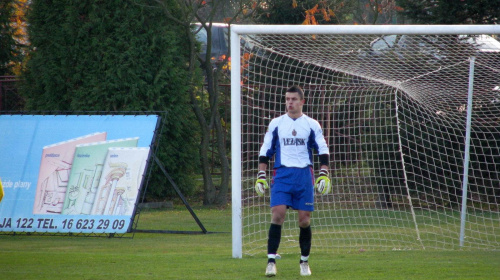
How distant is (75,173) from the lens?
9.96 m

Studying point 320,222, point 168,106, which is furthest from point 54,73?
point 320,222

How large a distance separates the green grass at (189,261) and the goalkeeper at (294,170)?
1.37ft

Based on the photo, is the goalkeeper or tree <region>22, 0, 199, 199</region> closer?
the goalkeeper

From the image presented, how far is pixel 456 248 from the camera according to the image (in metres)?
9.22

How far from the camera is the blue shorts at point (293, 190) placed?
6.34 metres

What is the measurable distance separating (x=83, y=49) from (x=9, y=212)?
5535mm

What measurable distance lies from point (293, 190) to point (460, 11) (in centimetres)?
932

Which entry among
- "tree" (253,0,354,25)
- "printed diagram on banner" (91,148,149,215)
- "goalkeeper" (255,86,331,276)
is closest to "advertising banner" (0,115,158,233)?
"printed diagram on banner" (91,148,149,215)

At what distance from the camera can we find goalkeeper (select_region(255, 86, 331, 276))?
6.34m

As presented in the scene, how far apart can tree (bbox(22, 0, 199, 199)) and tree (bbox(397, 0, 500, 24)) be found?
18.0 ft

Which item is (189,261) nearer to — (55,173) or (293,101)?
(293,101)

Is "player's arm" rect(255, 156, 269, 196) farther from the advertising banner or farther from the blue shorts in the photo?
the advertising banner

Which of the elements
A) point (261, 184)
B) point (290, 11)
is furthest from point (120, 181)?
point (290, 11)

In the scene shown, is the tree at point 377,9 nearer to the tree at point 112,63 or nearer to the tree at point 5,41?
the tree at point 112,63
